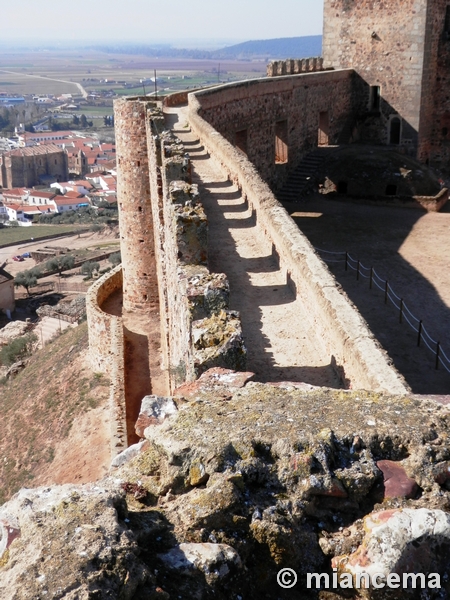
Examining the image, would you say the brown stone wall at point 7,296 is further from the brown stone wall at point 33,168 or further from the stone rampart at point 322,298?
the brown stone wall at point 33,168

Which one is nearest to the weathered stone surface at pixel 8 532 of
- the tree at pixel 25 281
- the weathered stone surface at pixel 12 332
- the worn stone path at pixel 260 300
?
the worn stone path at pixel 260 300

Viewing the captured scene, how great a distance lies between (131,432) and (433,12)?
14.6 meters

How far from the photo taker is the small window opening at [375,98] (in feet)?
70.8

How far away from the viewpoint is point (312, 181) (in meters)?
19.9

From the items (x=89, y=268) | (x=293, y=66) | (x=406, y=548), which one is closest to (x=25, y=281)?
(x=89, y=268)

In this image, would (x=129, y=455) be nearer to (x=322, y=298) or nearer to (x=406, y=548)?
(x=406, y=548)

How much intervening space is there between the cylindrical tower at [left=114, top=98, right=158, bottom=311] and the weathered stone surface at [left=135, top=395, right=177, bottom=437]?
10.4 m

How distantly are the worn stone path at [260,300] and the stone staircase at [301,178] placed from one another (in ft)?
26.8

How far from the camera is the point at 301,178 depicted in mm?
19859

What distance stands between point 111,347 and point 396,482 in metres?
11.0

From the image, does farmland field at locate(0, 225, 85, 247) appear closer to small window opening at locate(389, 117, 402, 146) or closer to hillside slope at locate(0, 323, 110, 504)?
small window opening at locate(389, 117, 402, 146)

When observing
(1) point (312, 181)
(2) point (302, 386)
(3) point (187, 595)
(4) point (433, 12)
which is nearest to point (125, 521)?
(3) point (187, 595)

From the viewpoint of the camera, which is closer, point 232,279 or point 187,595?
point 187,595

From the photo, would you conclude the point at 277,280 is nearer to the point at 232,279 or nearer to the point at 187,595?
the point at 232,279
